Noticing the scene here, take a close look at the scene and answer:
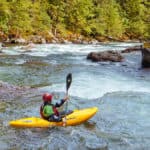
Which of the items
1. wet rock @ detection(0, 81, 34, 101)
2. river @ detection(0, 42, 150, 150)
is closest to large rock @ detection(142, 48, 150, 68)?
river @ detection(0, 42, 150, 150)

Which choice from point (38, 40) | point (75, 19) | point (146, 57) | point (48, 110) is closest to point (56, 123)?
point (48, 110)

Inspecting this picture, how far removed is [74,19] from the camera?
40.6m

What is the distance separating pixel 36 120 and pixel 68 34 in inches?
1124

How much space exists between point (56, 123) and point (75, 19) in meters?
31.4

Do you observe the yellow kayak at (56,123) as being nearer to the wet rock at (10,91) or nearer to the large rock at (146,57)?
the wet rock at (10,91)

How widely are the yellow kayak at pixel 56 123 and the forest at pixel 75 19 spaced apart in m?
22.1

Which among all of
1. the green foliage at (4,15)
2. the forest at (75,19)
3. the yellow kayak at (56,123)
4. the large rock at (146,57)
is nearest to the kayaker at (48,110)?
the yellow kayak at (56,123)

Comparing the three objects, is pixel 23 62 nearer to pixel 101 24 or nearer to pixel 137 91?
pixel 137 91

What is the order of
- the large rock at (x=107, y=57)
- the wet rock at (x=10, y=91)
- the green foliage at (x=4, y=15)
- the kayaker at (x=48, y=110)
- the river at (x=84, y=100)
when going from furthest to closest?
1. the green foliage at (x=4, y=15)
2. the large rock at (x=107, y=57)
3. the wet rock at (x=10, y=91)
4. the kayaker at (x=48, y=110)
5. the river at (x=84, y=100)

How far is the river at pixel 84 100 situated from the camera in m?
9.14

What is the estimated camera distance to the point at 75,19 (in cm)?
4066

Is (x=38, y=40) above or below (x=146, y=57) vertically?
below

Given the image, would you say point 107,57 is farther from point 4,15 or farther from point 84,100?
point 4,15

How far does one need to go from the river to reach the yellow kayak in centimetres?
16
